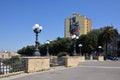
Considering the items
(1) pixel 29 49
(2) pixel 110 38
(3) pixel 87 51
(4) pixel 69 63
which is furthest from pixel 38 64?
(1) pixel 29 49

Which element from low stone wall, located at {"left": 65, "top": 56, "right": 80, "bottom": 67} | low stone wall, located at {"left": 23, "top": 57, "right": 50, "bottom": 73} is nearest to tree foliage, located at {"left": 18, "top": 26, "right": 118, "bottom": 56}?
low stone wall, located at {"left": 65, "top": 56, "right": 80, "bottom": 67}

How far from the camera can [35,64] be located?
24500 millimetres

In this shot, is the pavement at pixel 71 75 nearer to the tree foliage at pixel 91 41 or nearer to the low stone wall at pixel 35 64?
the low stone wall at pixel 35 64

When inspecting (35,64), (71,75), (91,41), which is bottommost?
(71,75)

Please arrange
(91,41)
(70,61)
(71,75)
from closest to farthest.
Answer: (71,75) < (70,61) < (91,41)

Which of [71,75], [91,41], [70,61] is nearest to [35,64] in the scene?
[71,75]

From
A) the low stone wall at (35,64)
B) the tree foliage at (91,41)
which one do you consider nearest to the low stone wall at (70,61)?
the low stone wall at (35,64)

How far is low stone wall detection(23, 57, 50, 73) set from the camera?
2316 centimetres

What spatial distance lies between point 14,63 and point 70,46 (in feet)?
299

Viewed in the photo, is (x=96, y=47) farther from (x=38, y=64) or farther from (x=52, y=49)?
(x=38, y=64)

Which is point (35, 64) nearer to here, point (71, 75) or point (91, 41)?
point (71, 75)

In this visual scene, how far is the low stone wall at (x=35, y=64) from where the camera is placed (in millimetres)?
23156

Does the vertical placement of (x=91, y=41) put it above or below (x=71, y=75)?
above

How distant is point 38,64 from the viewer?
82.8ft
